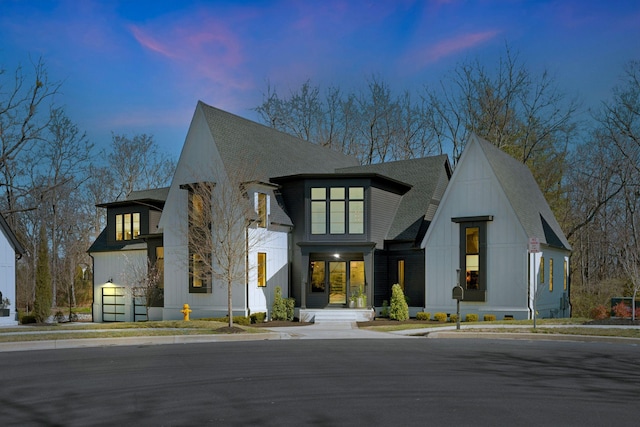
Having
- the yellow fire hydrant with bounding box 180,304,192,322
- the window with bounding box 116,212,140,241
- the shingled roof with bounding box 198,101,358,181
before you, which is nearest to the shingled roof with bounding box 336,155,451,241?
the shingled roof with bounding box 198,101,358,181

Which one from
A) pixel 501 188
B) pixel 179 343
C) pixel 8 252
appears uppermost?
pixel 501 188

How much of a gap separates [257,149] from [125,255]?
11.7 meters

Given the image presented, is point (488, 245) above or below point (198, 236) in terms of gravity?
below

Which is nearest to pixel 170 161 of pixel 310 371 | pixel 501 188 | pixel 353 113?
pixel 353 113

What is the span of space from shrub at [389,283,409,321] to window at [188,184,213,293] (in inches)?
344

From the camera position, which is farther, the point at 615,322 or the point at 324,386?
the point at 615,322

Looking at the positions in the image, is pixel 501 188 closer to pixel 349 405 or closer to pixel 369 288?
pixel 369 288

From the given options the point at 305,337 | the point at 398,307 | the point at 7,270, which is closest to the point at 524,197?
the point at 398,307

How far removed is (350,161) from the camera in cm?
4134

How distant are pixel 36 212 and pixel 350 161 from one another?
30479 mm

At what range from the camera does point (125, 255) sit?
37469mm

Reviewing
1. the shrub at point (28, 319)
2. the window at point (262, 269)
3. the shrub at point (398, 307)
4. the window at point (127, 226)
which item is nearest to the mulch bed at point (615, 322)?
the shrub at point (398, 307)

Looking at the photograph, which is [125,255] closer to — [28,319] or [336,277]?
[28,319]

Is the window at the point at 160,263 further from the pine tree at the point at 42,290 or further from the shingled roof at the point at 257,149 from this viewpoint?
the shingled roof at the point at 257,149
